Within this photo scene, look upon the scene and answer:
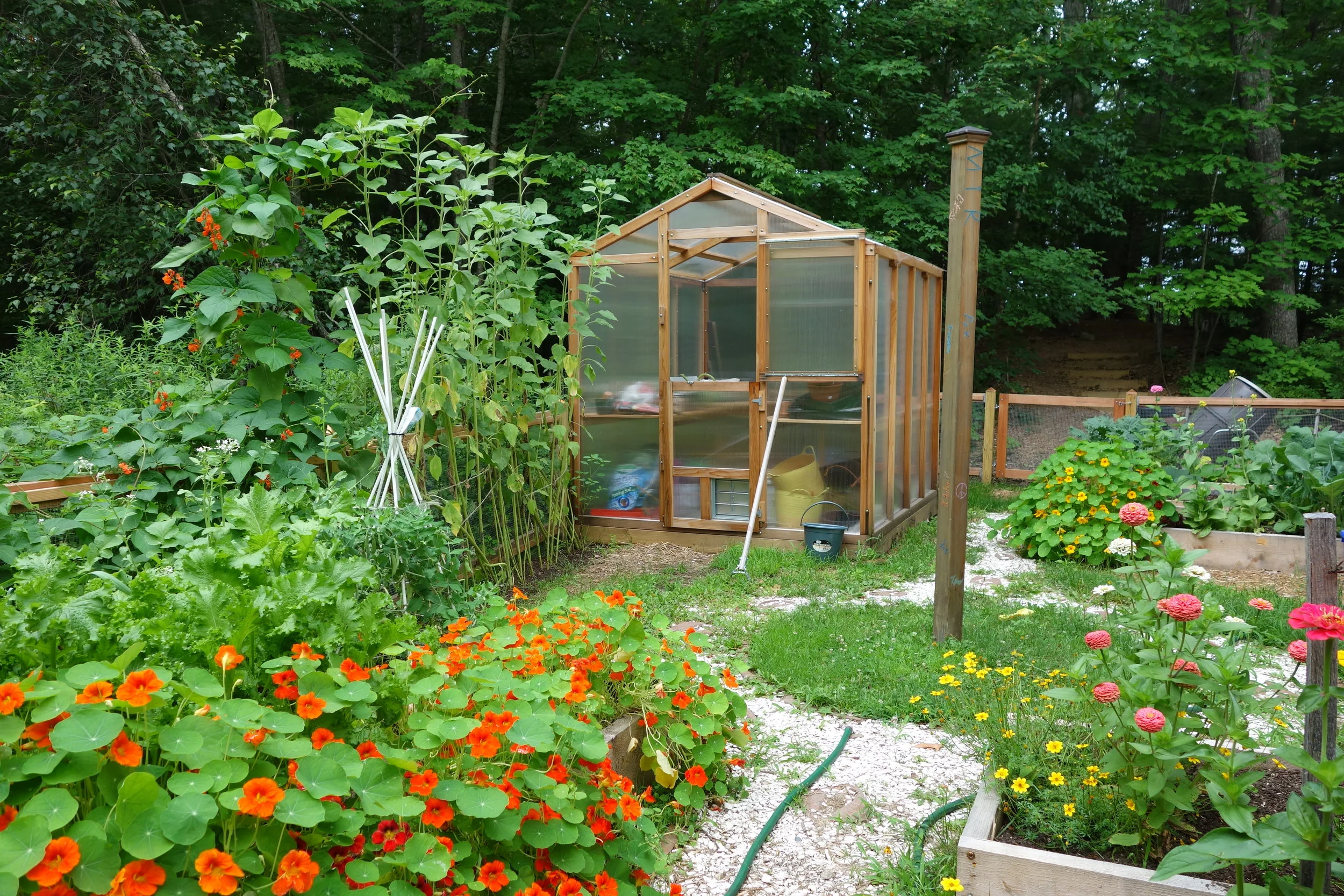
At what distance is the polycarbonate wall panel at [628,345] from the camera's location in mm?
6438

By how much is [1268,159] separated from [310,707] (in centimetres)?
1547

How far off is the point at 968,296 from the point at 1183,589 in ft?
5.29

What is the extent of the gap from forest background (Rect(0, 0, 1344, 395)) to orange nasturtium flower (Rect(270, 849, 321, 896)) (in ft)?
29.8

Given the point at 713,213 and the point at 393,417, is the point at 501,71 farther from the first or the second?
the point at 393,417

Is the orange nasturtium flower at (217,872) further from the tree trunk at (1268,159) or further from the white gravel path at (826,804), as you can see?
the tree trunk at (1268,159)

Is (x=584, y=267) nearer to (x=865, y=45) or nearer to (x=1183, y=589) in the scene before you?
(x=1183, y=589)

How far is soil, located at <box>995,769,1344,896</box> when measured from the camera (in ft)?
6.31

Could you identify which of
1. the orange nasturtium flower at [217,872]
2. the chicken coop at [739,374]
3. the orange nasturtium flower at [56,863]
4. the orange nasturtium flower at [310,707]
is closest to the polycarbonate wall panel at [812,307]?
the chicken coop at [739,374]

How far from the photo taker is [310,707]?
4.81 ft

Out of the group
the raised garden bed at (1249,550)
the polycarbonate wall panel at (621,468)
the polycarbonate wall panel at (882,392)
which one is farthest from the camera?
the polycarbonate wall panel at (621,468)

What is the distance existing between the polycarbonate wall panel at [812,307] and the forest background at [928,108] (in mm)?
4745

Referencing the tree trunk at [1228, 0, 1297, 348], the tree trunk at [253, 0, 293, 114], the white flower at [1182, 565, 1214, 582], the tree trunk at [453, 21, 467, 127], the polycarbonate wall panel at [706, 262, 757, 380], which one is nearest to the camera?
the white flower at [1182, 565, 1214, 582]

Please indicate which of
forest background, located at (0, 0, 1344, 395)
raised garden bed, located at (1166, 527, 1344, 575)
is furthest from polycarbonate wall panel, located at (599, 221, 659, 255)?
raised garden bed, located at (1166, 527, 1344, 575)

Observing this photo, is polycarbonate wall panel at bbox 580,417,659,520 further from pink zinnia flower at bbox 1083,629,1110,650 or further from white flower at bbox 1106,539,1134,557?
pink zinnia flower at bbox 1083,629,1110,650
